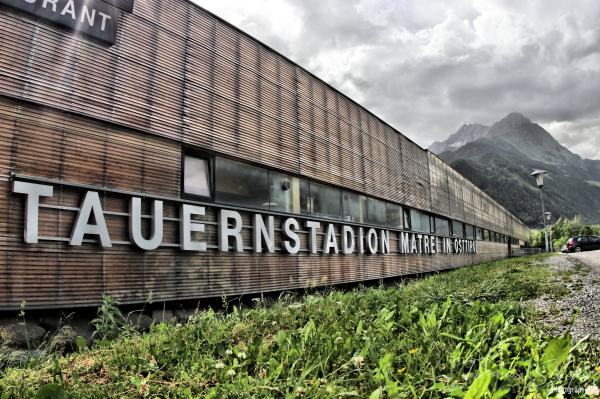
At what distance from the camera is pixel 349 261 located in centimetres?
1334

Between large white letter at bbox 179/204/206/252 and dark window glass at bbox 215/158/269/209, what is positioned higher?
dark window glass at bbox 215/158/269/209

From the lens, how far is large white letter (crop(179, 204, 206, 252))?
25.2 ft

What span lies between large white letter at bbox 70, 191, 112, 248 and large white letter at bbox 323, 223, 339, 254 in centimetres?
674

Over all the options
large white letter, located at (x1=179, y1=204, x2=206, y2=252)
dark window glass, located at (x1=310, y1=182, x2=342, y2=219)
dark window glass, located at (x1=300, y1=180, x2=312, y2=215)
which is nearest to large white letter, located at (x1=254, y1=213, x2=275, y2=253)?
large white letter, located at (x1=179, y1=204, x2=206, y2=252)

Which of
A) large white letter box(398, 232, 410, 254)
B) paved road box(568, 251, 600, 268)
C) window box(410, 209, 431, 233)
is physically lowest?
paved road box(568, 251, 600, 268)

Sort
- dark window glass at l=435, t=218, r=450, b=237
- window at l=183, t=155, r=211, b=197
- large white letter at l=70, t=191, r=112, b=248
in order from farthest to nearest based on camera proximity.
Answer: dark window glass at l=435, t=218, r=450, b=237 → window at l=183, t=155, r=211, b=197 → large white letter at l=70, t=191, r=112, b=248

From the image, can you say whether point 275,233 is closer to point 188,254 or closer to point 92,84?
point 188,254

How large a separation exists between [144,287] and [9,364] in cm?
248

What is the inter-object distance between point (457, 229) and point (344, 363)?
2685cm

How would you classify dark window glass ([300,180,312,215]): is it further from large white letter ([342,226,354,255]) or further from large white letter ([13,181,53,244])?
large white letter ([13,181,53,244])

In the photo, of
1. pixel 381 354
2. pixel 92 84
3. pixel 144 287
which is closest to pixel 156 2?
pixel 92 84

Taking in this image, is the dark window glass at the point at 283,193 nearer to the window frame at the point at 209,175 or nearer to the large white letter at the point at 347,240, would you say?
the window frame at the point at 209,175

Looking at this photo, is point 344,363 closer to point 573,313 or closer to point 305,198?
point 573,313

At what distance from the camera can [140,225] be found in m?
6.98
